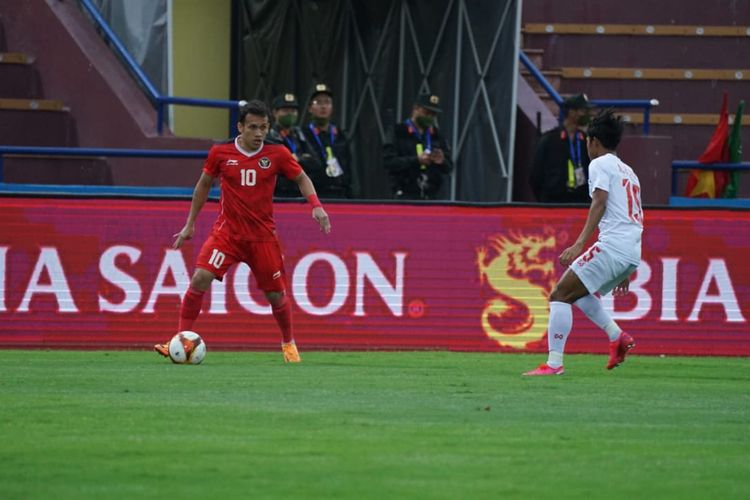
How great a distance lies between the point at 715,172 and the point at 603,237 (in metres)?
9.39

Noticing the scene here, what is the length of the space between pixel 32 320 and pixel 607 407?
288 inches

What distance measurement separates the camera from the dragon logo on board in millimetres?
15930

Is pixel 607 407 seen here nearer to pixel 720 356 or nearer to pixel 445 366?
pixel 445 366

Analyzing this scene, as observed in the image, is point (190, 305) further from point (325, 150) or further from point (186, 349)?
point (325, 150)

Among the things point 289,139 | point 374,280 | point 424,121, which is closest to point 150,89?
point 289,139

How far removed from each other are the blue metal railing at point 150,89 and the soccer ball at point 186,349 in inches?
242

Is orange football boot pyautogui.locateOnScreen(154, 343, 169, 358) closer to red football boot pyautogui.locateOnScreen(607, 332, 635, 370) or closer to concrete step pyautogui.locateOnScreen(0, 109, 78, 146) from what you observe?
red football boot pyautogui.locateOnScreen(607, 332, 635, 370)

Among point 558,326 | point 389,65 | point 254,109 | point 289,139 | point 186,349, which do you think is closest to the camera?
point 558,326

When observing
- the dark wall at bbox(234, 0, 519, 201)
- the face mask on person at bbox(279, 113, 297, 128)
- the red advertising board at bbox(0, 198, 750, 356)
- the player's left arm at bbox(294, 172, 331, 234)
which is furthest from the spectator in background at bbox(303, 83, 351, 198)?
the player's left arm at bbox(294, 172, 331, 234)

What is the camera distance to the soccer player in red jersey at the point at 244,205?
43.7 feet

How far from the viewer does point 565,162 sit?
18016 mm

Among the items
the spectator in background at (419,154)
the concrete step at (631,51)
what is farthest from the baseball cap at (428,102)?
the concrete step at (631,51)

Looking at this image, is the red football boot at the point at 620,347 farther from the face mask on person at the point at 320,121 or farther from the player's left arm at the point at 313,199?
the face mask on person at the point at 320,121

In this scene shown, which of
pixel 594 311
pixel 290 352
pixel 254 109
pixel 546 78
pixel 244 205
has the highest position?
pixel 546 78
